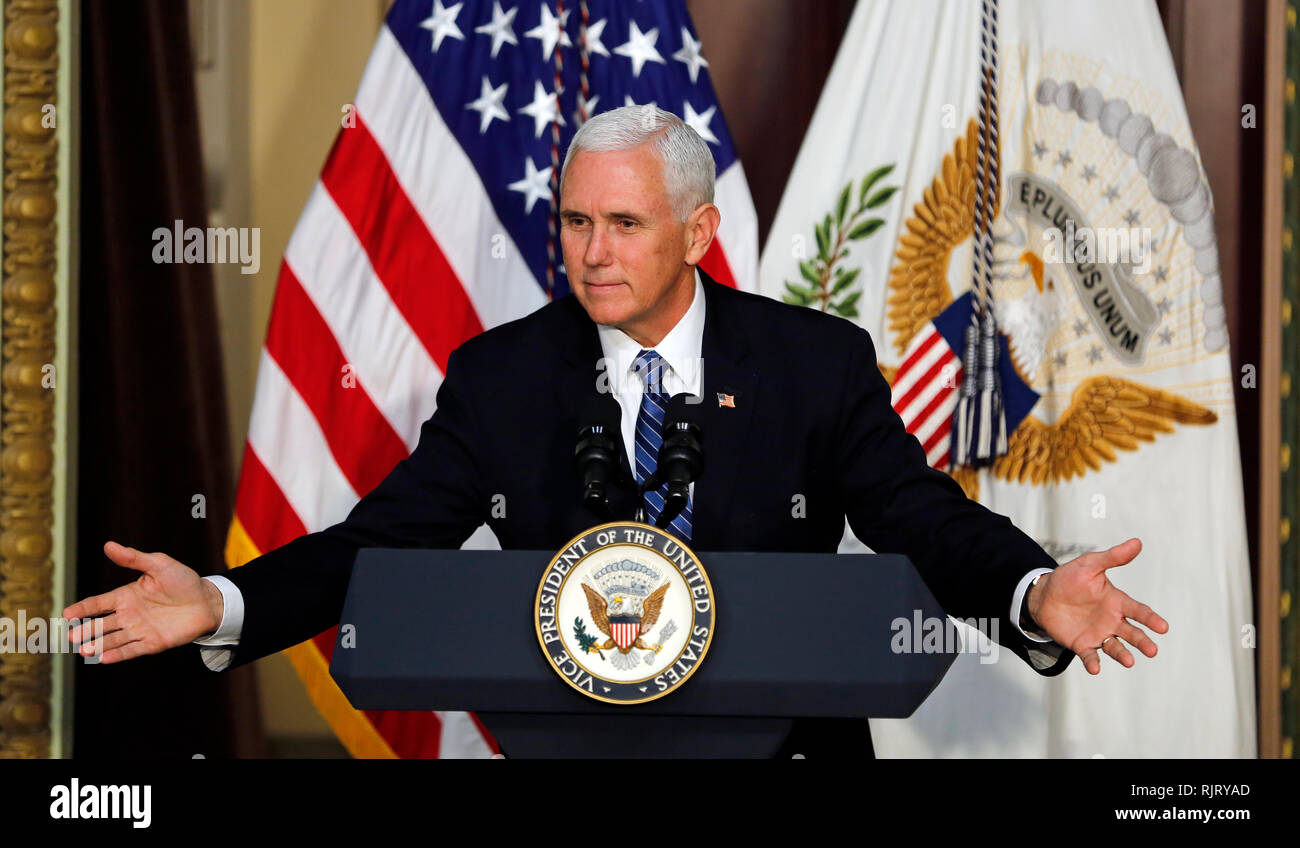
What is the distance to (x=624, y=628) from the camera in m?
1.63

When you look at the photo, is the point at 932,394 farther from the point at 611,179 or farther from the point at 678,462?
→ the point at 678,462

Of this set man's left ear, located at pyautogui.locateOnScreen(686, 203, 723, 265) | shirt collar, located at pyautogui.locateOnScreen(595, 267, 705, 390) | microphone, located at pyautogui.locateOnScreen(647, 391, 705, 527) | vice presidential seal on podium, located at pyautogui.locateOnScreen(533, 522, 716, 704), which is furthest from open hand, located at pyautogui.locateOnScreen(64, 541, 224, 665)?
man's left ear, located at pyautogui.locateOnScreen(686, 203, 723, 265)

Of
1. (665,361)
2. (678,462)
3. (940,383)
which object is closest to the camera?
(678,462)

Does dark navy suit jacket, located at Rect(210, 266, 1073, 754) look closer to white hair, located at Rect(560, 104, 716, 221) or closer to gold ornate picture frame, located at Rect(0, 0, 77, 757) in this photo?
white hair, located at Rect(560, 104, 716, 221)

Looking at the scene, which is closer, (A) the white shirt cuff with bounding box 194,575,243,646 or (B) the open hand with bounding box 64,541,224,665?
(B) the open hand with bounding box 64,541,224,665

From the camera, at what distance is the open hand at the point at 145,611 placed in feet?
5.99

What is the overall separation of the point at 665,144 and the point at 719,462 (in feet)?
1.79

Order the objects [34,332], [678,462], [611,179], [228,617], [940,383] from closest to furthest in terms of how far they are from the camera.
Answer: [678,462] < [228,617] < [611,179] < [940,383] < [34,332]

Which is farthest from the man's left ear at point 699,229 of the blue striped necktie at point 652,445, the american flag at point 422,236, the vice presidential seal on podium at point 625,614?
the american flag at point 422,236

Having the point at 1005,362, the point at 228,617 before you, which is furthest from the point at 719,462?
the point at 1005,362

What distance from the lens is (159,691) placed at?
4082mm

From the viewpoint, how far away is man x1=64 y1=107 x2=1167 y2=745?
6.80ft

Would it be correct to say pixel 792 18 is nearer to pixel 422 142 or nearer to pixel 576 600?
pixel 422 142
